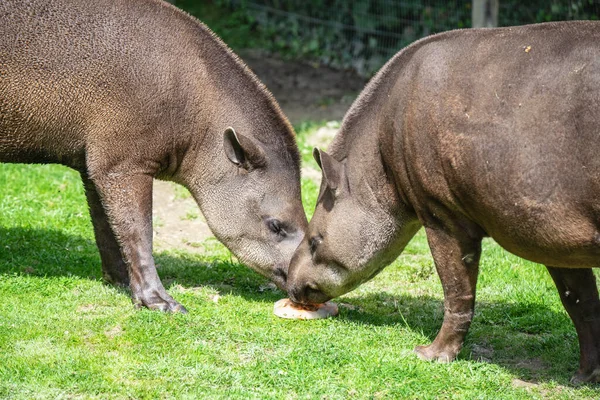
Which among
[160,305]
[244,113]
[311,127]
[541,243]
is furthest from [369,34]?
[541,243]

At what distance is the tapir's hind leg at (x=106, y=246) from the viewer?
7645mm

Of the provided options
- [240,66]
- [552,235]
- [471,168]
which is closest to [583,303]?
[552,235]

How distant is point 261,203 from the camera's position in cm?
746

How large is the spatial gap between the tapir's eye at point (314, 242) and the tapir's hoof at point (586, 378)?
6.63 ft

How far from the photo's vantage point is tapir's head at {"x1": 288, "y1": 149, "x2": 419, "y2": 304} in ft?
21.1

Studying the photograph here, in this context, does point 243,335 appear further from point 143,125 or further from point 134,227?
point 143,125

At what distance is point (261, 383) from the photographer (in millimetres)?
5680

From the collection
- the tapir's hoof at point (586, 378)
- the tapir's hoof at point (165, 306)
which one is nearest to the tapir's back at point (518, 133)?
the tapir's hoof at point (586, 378)

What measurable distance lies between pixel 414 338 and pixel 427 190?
4.19 ft

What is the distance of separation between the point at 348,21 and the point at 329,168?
923 centimetres

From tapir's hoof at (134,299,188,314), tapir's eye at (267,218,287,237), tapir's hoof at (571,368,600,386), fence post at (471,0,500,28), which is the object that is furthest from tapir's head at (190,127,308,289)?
fence post at (471,0,500,28)

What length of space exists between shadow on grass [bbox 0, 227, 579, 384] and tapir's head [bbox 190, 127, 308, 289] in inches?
16.0

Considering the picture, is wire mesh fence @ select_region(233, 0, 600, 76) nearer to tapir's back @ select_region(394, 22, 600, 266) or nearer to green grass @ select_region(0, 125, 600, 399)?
green grass @ select_region(0, 125, 600, 399)

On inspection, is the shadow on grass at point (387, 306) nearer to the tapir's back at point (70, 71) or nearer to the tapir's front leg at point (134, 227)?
the tapir's front leg at point (134, 227)
